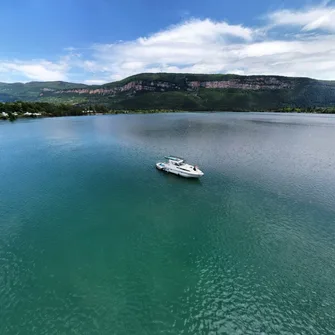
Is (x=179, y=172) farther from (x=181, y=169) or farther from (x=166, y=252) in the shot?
(x=166, y=252)

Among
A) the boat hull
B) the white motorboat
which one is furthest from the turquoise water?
the white motorboat

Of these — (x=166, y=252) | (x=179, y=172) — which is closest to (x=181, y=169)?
(x=179, y=172)

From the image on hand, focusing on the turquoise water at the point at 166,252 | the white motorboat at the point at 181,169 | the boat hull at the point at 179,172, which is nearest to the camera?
the turquoise water at the point at 166,252

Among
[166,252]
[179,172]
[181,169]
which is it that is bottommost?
[179,172]

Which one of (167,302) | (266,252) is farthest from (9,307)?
(266,252)

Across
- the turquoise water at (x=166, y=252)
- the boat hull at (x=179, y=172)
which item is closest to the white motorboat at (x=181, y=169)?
the boat hull at (x=179, y=172)

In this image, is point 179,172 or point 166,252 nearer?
point 166,252

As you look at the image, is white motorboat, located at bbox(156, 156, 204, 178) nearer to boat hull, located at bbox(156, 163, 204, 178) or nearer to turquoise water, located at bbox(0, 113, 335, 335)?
boat hull, located at bbox(156, 163, 204, 178)

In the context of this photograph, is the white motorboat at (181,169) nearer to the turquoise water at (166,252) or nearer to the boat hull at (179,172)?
the boat hull at (179,172)

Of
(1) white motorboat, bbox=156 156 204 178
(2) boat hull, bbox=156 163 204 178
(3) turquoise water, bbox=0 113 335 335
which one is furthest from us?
(1) white motorboat, bbox=156 156 204 178
